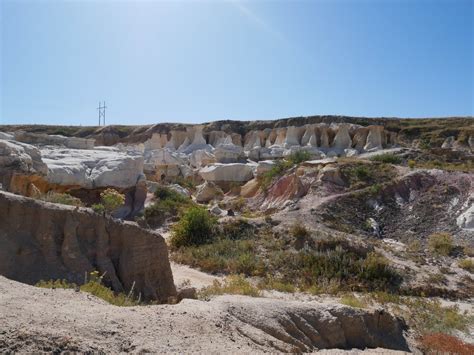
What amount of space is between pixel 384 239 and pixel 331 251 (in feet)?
14.2

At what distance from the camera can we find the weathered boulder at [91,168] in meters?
15.6

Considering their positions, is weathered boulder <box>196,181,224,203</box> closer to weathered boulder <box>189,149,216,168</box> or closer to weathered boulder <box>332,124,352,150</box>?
weathered boulder <box>189,149,216,168</box>

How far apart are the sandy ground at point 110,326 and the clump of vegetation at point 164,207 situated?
1338 cm

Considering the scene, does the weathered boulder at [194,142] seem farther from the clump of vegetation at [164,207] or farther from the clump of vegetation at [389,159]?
the clump of vegetation at [389,159]

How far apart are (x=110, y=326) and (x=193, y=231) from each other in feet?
34.2

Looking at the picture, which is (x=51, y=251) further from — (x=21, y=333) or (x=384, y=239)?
(x=384, y=239)

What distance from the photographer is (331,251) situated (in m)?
12.1

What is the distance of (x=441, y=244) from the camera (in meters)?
13.8

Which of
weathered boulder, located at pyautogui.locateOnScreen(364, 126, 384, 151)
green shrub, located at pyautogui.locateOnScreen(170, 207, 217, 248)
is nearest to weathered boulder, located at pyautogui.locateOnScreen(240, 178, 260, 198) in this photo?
green shrub, located at pyautogui.locateOnScreen(170, 207, 217, 248)

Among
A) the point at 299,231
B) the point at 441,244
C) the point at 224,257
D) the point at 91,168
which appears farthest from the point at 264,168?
the point at 224,257

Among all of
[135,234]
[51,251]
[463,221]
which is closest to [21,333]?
[51,251]

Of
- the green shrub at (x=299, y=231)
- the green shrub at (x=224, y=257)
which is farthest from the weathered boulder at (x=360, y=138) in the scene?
the green shrub at (x=224, y=257)

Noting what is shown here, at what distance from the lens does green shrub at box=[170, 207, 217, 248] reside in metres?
14.2

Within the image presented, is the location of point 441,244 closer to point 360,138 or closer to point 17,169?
point 17,169
